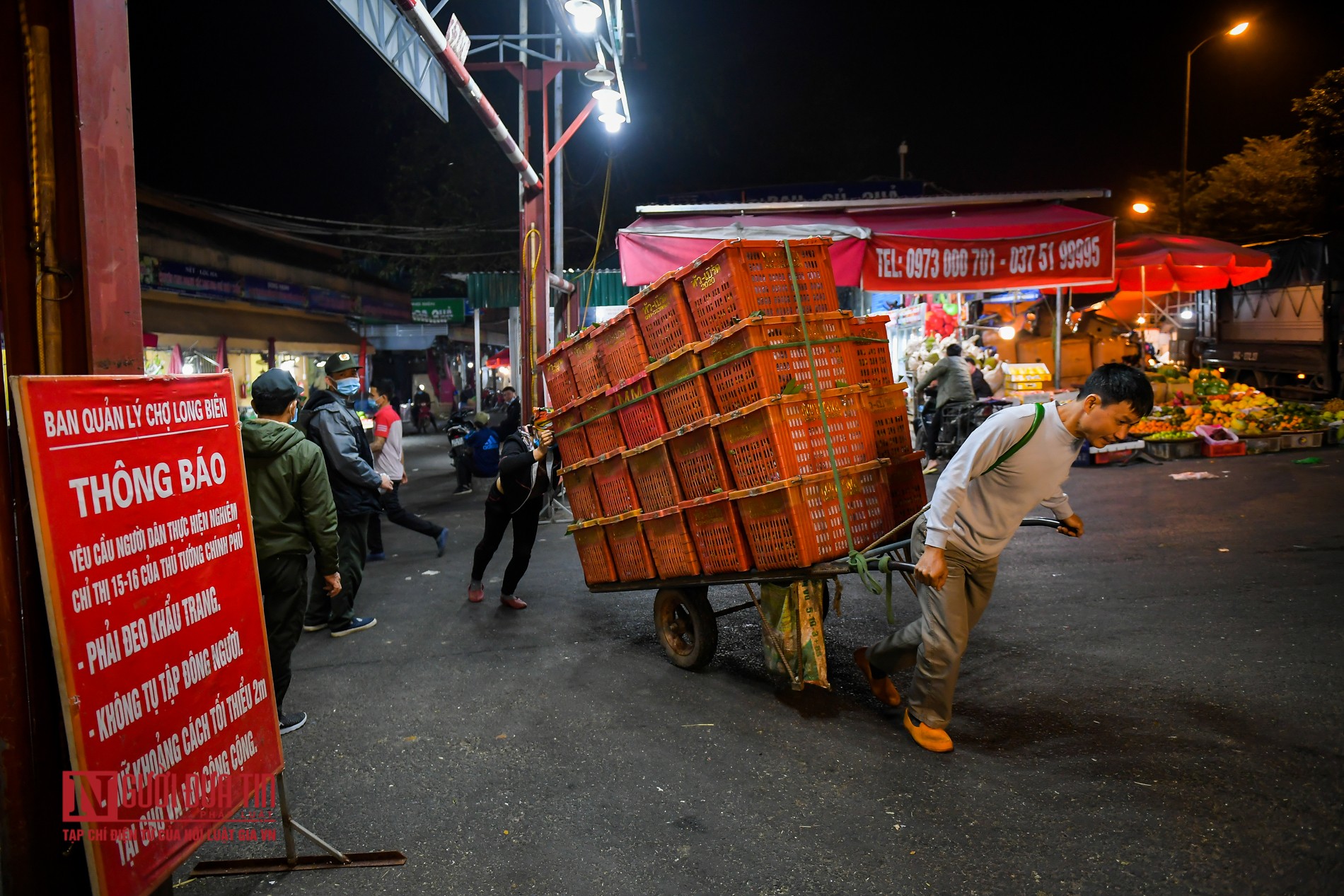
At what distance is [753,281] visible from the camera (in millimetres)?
4000

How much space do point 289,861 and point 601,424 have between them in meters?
2.75

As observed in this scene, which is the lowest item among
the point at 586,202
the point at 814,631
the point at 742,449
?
the point at 814,631

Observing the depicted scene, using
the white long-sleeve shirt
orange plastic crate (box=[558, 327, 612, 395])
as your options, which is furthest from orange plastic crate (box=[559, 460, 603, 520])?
the white long-sleeve shirt

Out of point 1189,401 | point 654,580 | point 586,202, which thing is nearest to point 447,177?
point 586,202

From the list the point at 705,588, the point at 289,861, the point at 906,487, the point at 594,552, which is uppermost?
the point at 906,487

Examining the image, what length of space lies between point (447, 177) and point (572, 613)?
1915cm

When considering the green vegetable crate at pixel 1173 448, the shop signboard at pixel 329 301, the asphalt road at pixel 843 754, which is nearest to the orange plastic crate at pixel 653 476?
the asphalt road at pixel 843 754

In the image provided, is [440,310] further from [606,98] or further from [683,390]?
[683,390]

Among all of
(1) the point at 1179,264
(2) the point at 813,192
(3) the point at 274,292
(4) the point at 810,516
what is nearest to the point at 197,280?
(3) the point at 274,292

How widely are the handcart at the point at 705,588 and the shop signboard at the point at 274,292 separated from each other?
696 inches

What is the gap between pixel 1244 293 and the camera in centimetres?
2211

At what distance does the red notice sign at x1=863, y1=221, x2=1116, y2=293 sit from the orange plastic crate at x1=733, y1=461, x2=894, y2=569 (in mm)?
5234

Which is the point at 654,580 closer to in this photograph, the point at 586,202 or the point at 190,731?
the point at 190,731

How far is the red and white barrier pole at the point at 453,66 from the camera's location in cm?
564
